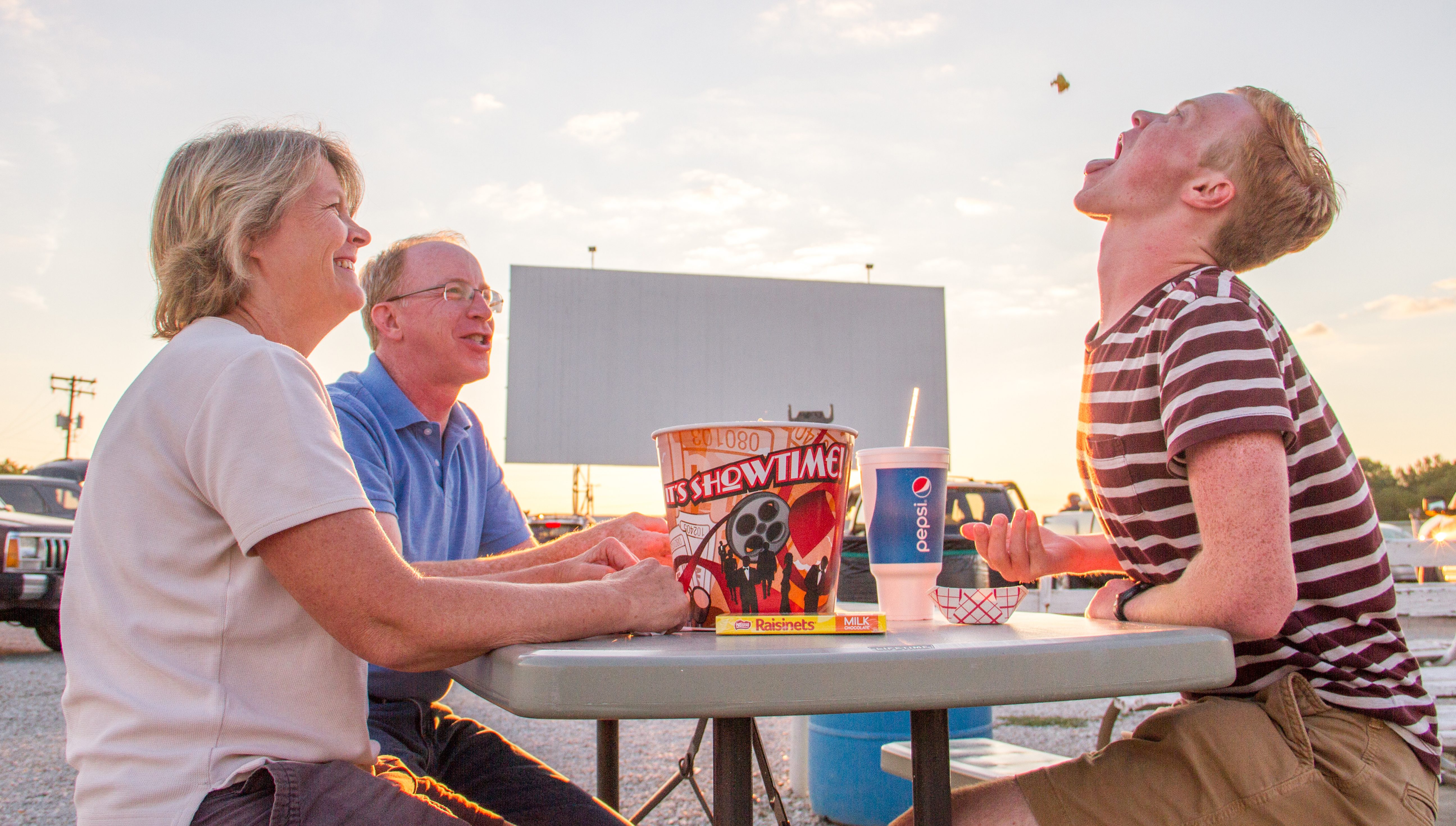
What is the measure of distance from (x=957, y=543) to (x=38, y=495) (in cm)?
857

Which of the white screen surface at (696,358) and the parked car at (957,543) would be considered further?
the white screen surface at (696,358)

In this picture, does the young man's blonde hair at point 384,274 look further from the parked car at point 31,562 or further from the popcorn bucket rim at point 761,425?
the parked car at point 31,562

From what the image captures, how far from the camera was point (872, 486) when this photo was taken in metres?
1.19

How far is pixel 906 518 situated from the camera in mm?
1158

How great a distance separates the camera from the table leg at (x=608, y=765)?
5.39 ft

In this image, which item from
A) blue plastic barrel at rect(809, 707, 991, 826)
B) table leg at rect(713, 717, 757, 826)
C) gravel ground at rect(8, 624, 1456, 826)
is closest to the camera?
table leg at rect(713, 717, 757, 826)

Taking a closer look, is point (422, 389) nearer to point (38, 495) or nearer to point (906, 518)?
point (906, 518)

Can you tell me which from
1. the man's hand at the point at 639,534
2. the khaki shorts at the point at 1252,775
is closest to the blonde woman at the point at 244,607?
the man's hand at the point at 639,534

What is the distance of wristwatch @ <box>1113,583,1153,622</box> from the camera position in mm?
1148

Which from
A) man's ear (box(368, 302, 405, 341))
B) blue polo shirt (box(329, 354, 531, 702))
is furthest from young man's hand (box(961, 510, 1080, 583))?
man's ear (box(368, 302, 405, 341))

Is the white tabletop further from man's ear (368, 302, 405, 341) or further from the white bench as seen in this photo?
man's ear (368, 302, 405, 341)

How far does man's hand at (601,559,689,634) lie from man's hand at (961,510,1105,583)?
51 cm

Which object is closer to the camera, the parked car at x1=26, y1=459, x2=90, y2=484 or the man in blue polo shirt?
the man in blue polo shirt

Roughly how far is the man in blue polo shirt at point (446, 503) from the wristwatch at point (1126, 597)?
24.8 inches
